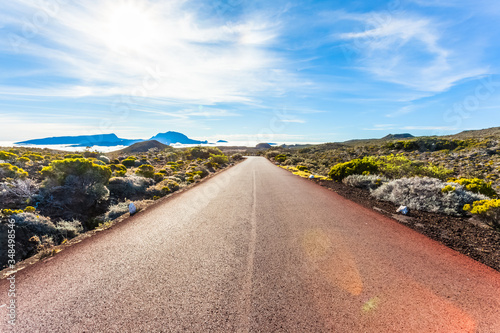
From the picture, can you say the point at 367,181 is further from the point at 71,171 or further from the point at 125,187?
the point at 71,171

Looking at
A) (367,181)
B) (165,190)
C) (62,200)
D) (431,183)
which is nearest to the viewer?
(431,183)

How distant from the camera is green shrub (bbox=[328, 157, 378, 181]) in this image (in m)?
14.2

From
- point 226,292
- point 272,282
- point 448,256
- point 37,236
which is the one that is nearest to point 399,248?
point 448,256

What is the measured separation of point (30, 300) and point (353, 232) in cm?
704

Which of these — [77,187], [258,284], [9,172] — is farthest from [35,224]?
[9,172]

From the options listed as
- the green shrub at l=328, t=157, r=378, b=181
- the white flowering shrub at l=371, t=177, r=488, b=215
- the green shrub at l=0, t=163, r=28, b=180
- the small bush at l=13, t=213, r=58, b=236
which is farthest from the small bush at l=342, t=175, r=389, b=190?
the green shrub at l=0, t=163, r=28, b=180

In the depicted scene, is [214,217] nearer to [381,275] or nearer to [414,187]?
[381,275]

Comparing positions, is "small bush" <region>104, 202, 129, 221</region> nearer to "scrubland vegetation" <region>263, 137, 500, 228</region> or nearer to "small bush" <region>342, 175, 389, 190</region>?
"scrubland vegetation" <region>263, 137, 500, 228</region>

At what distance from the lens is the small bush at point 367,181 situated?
11680 mm

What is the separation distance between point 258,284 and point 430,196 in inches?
333

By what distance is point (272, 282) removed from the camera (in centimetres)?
373

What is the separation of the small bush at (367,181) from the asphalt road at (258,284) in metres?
5.90

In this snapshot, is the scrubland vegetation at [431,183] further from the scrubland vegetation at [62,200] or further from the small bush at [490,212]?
the scrubland vegetation at [62,200]

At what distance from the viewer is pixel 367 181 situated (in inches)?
488
